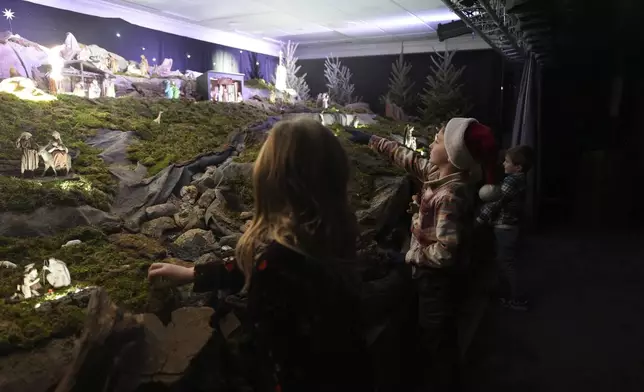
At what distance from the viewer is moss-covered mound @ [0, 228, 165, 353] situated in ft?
6.20

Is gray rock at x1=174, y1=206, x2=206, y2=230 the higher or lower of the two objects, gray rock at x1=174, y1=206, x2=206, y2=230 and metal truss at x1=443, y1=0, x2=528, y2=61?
the lower

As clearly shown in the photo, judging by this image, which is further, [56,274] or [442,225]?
[442,225]

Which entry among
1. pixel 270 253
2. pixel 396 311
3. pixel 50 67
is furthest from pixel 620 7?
pixel 50 67

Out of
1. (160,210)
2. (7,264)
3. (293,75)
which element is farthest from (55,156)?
(293,75)

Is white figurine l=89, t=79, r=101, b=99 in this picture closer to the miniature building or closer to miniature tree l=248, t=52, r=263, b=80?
the miniature building

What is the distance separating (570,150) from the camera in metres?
5.92

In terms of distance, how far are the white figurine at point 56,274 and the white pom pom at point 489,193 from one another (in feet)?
11.5

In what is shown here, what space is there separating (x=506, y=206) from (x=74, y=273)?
3752 mm

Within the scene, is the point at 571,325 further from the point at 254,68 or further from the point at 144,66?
the point at 254,68

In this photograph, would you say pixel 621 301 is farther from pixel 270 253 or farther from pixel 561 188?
pixel 270 253

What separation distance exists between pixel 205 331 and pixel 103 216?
6.62 ft

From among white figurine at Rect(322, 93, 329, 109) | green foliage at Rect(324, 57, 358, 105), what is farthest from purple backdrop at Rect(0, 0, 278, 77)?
A: white figurine at Rect(322, 93, 329, 109)

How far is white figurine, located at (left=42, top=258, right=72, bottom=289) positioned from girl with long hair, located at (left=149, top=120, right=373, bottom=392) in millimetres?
1278

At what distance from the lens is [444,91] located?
322 inches
